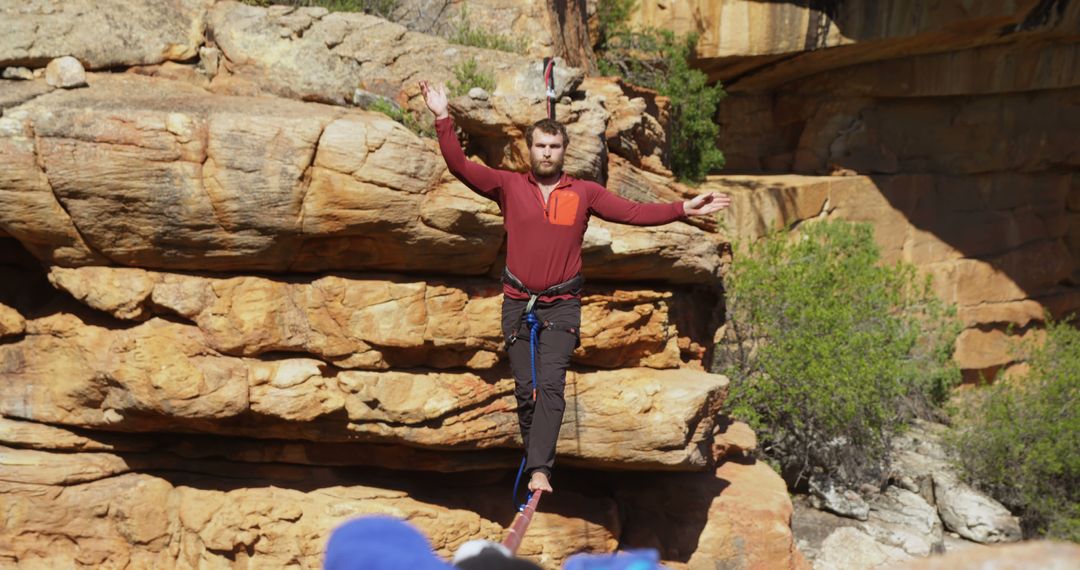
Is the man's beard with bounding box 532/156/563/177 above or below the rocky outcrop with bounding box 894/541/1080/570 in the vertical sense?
above

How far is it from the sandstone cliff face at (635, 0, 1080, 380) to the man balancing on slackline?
10.1 m

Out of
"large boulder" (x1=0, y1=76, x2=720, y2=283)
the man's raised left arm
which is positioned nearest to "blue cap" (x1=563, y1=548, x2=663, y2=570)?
the man's raised left arm

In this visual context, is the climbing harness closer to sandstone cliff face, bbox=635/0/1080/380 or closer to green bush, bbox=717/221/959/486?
green bush, bbox=717/221/959/486

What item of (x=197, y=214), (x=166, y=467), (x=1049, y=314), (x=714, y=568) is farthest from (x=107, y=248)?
(x=1049, y=314)

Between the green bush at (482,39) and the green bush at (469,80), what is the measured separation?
2.82 ft

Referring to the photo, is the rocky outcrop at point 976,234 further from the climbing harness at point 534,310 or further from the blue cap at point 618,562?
the blue cap at point 618,562

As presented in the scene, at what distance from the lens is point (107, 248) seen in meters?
6.33

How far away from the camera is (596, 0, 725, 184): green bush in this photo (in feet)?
41.5

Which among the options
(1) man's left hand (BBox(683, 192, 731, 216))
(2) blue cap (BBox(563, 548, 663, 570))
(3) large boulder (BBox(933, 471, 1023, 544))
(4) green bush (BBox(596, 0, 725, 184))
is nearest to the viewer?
(2) blue cap (BBox(563, 548, 663, 570))

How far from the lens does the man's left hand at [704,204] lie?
5.19 meters

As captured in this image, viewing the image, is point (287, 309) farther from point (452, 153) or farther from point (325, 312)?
point (452, 153)

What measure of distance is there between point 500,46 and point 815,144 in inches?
419

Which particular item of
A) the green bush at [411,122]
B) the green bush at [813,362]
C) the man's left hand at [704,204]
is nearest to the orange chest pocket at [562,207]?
the man's left hand at [704,204]

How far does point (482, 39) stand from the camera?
830 cm
